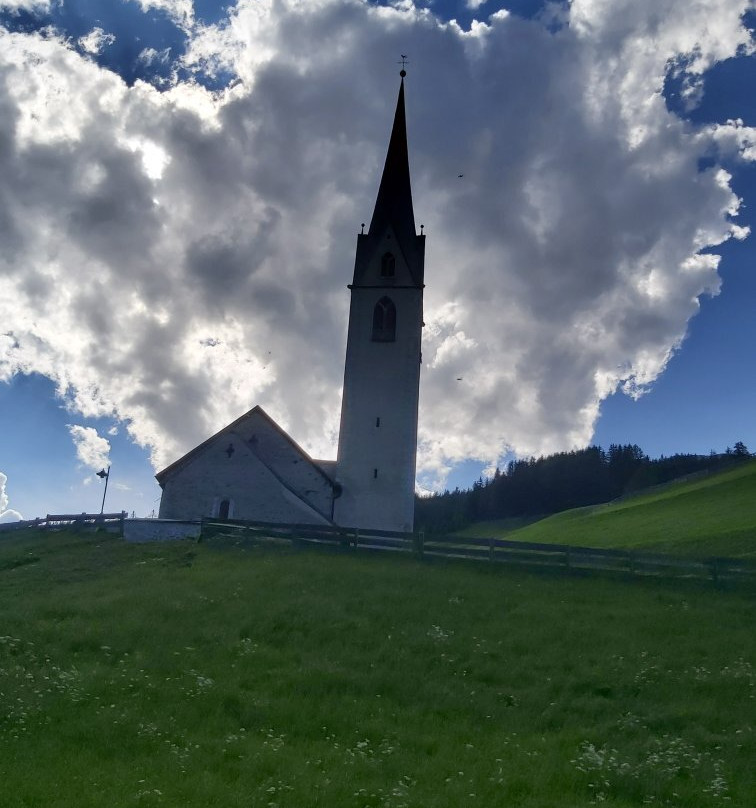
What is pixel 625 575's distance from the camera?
23859 millimetres

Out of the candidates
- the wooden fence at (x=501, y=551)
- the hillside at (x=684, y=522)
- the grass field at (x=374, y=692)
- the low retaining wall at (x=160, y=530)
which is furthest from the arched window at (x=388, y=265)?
the hillside at (x=684, y=522)

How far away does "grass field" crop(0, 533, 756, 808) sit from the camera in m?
9.85

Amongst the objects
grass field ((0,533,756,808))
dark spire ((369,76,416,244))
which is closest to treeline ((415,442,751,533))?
dark spire ((369,76,416,244))

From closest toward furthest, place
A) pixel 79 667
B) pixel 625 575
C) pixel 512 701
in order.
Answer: pixel 512 701 < pixel 79 667 < pixel 625 575

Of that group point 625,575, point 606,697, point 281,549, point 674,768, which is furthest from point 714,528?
point 674,768

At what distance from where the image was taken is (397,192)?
41750mm

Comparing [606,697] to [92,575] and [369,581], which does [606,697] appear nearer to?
[369,581]

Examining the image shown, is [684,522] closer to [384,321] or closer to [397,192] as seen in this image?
[384,321]

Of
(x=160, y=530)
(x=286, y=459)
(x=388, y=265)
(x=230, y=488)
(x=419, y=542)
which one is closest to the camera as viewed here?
(x=419, y=542)

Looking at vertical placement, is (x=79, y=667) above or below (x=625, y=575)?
below

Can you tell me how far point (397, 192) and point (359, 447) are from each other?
15.2 meters

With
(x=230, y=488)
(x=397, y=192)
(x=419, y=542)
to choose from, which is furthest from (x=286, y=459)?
(x=397, y=192)

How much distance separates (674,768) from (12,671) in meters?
11.5

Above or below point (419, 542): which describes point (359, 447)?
above
